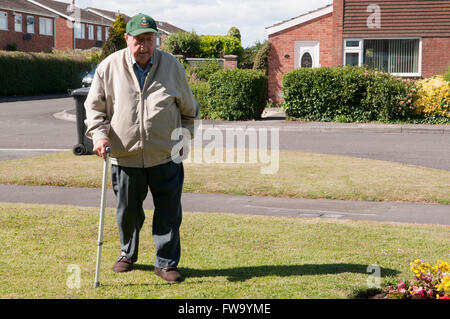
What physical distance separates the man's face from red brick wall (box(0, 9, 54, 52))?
50.1 m

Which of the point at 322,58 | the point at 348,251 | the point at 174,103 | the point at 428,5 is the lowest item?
the point at 348,251

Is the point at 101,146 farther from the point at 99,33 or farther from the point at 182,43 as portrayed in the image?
the point at 99,33

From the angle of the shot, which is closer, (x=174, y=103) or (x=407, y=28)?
(x=174, y=103)

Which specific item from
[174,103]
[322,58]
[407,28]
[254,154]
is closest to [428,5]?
[407,28]

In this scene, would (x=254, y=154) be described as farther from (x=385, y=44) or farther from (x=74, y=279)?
(x=385, y=44)

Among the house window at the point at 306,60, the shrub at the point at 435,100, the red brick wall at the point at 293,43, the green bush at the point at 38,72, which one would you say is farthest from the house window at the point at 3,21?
the shrub at the point at 435,100

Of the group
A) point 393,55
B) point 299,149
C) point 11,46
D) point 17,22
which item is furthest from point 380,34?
point 17,22

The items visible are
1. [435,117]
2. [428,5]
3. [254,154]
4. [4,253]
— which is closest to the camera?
[4,253]

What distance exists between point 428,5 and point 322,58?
461cm

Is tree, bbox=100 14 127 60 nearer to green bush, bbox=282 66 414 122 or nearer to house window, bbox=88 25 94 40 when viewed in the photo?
green bush, bbox=282 66 414 122

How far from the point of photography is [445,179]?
999cm

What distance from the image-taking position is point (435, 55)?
24734 millimetres

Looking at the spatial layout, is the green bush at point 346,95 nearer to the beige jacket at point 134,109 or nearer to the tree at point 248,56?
the tree at point 248,56

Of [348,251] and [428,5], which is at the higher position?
[428,5]
